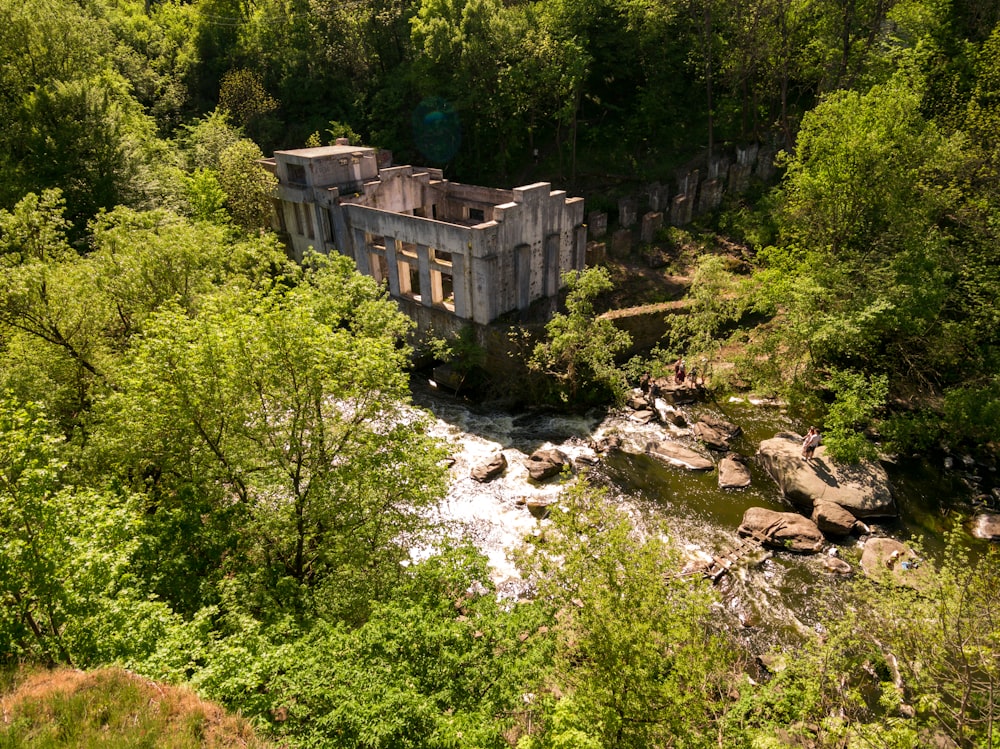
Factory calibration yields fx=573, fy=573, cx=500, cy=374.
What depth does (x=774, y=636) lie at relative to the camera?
608 inches

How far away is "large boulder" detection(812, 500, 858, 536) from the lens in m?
18.4

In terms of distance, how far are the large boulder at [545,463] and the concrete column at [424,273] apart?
9.69 m

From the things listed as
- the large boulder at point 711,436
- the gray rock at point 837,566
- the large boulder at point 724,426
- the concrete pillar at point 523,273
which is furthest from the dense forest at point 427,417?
the large boulder at point 711,436

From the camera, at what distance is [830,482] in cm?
1983

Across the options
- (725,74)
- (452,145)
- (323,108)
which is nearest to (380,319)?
(452,145)

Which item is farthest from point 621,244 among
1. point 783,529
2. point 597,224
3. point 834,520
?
point 834,520

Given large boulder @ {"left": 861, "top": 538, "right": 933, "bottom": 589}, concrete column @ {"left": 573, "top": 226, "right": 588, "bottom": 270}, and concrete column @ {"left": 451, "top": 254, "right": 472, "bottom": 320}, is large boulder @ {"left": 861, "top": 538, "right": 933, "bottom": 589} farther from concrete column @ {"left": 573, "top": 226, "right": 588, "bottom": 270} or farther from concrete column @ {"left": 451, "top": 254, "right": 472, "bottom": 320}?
concrete column @ {"left": 573, "top": 226, "right": 588, "bottom": 270}

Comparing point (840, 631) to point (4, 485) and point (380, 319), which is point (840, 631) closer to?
point (380, 319)

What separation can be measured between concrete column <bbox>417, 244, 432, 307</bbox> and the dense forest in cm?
647

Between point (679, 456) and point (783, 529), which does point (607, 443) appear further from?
point (783, 529)

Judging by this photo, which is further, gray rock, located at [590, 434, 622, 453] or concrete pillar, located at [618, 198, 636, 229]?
concrete pillar, located at [618, 198, 636, 229]

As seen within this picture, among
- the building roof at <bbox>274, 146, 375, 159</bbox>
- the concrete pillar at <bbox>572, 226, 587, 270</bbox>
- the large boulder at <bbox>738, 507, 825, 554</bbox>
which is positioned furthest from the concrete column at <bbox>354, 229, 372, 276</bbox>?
the large boulder at <bbox>738, 507, 825, 554</bbox>


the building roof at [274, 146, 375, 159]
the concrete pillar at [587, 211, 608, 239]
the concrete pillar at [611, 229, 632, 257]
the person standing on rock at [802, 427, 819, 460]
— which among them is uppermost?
the building roof at [274, 146, 375, 159]

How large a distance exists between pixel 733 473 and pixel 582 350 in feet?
25.4
